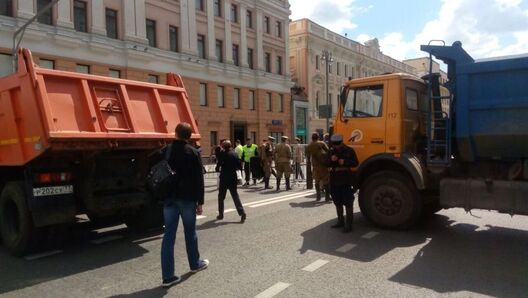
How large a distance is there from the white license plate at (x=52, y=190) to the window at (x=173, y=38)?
25491mm

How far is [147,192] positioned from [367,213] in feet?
12.6

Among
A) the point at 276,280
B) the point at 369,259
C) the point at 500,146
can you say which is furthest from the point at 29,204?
the point at 500,146

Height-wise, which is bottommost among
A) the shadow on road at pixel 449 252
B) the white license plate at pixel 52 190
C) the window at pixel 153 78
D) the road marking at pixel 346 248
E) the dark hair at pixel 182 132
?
the shadow on road at pixel 449 252

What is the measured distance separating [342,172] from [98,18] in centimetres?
2206

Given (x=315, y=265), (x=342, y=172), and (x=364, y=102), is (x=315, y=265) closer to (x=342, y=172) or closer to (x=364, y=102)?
(x=342, y=172)

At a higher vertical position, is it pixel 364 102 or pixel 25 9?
pixel 25 9

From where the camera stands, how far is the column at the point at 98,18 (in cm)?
2520

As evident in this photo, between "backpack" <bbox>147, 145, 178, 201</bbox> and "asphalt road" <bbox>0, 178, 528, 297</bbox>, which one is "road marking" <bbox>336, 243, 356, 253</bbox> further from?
"backpack" <bbox>147, 145, 178, 201</bbox>

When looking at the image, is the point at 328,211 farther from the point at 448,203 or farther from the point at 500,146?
the point at 500,146

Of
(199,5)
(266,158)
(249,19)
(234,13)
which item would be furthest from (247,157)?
(249,19)

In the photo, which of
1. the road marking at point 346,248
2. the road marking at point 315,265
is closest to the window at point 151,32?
the road marking at point 346,248

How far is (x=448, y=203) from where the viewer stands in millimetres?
6855

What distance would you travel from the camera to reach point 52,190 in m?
6.23

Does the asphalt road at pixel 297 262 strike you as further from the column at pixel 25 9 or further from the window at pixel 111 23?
the window at pixel 111 23
